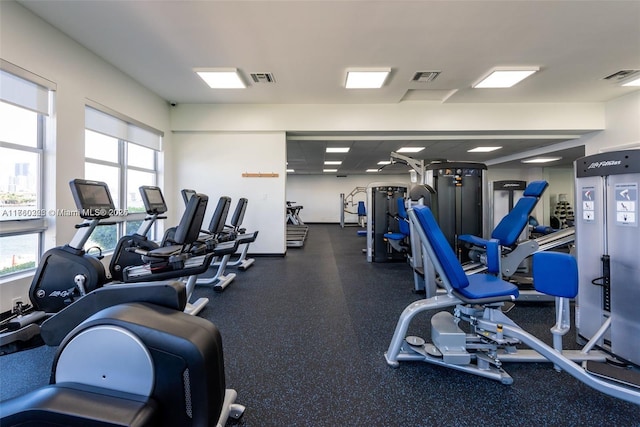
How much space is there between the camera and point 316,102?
5168 mm

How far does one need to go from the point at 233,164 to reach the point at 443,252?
471cm

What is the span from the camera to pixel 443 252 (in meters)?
1.69

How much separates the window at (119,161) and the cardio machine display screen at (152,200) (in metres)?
1.10

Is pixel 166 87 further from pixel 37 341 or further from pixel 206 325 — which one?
pixel 206 325

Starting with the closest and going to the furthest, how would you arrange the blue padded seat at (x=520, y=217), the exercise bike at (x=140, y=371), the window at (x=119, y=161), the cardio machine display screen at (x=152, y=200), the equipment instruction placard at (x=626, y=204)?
the exercise bike at (x=140, y=371), the equipment instruction placard at (x=626, y=204), the blue padded seat at (x=520, y=217), the cardio machine display screen at (x=152, y=200), the window at (x=119, y=161)

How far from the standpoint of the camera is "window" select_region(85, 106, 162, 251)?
367 cm

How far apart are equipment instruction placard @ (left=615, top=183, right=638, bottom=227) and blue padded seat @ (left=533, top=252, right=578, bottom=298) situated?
616mm

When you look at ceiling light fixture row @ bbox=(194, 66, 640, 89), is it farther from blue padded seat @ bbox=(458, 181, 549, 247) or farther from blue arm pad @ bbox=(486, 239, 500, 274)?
blue arm pad @ bbox=(486, 239, 500, 274)

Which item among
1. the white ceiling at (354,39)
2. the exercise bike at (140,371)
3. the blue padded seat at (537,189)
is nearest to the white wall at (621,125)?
the white ceiling at (354,39)

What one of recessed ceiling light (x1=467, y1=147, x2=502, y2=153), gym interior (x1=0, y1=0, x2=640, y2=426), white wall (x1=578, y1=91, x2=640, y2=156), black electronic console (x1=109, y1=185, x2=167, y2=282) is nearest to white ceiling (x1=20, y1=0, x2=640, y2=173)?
gym interior (x1=0, y1=0, x2=640, y2=426)

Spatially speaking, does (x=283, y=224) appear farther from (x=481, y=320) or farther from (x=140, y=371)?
(x=140, y=371)

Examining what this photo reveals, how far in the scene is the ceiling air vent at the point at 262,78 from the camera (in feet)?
13.2

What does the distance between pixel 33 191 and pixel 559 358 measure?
4.69 m

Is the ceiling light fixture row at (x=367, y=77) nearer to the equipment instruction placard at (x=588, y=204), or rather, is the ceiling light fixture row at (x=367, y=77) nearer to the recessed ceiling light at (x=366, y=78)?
the recessed ceiling light at (x=366, y=78)
